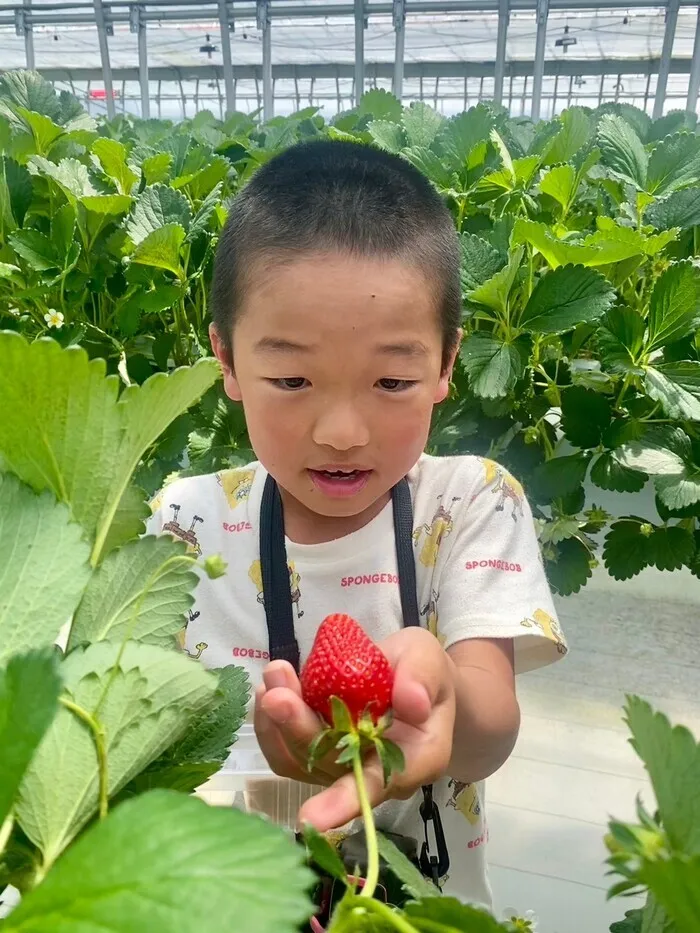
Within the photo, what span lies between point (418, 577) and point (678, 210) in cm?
81

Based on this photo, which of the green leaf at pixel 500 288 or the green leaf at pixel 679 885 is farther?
the green leaf at pixel 500 288

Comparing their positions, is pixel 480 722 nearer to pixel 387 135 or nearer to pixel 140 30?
pixel 387 135

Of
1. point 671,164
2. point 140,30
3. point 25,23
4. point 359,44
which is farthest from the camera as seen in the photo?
point 25,23

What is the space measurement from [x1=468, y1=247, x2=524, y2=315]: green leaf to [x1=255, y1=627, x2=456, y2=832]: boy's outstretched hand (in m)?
0.76

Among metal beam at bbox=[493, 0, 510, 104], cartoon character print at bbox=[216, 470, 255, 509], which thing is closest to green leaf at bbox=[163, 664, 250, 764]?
cartoon character print at bbox=[216, 470, 255, 509]

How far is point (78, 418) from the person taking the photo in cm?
28

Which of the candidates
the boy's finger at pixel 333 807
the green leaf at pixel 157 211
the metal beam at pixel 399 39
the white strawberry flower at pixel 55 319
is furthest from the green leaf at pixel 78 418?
the metal beam at pixel 399 39

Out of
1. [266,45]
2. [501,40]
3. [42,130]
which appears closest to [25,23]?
[266,45]

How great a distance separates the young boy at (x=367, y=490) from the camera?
61 cm

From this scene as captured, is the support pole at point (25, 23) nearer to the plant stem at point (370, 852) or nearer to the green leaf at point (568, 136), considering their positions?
the green leaf at point (568, 136)

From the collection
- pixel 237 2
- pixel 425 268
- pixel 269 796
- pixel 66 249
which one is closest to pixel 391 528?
pixel 425 268

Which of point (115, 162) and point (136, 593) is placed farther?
point (115, 162)

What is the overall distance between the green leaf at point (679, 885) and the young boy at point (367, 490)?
0.20m

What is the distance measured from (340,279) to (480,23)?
992 cm
